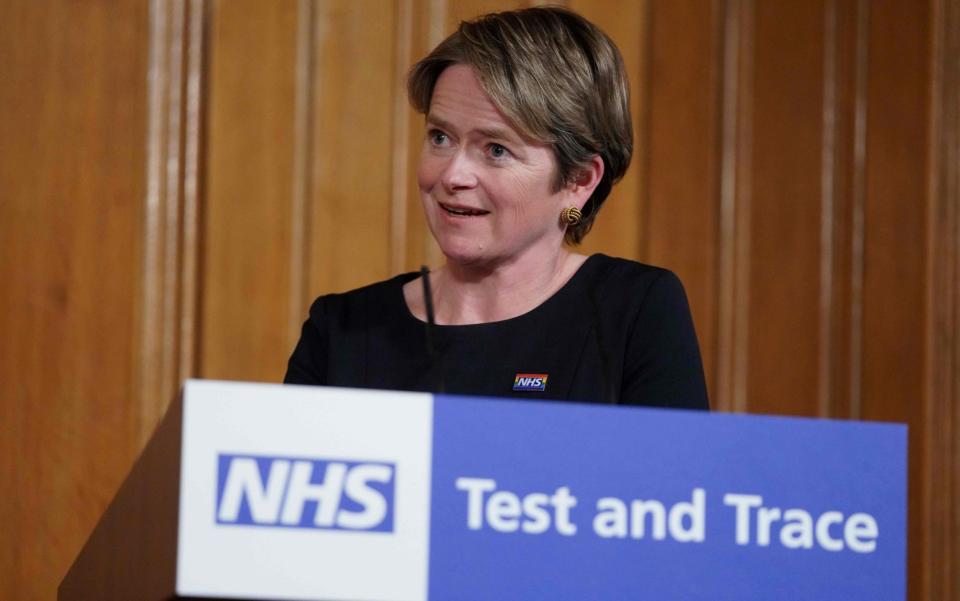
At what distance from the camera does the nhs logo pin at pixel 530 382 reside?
78.6 inches

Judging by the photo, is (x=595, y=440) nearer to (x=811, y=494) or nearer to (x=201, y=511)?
(x=811, y=494)

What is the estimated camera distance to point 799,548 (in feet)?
3.84

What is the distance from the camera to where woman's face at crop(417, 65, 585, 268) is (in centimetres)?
201

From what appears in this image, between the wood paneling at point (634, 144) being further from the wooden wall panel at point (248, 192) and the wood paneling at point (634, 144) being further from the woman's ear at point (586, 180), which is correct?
the woman's ear at point (586, 180)

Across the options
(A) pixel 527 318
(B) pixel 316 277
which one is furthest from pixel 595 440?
(B) pixel 316 277

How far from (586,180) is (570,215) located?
6cm

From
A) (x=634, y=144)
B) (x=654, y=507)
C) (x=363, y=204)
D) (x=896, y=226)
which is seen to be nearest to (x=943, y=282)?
(x=896, y=226)

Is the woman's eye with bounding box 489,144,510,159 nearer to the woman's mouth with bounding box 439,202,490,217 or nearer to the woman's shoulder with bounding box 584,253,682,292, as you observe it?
the woman's mouth with bounding box 439,202,490,217

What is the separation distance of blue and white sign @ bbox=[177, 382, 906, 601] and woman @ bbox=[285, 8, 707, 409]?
719 mm

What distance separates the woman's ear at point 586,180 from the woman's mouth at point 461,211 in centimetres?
19

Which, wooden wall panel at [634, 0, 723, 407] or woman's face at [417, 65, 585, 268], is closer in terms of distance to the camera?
woman's face at [417, 65, 585, 268]

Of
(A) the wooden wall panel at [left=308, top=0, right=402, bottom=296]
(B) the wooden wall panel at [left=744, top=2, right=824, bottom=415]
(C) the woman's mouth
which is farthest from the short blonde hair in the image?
(B) the wooden wall panel at [left=744, top=2, right=824, bottom=415]

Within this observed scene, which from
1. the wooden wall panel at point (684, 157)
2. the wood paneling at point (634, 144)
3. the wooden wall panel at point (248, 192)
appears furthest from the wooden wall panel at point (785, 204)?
the wooden wall panel at point (248, 192)

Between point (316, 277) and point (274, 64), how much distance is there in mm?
503
